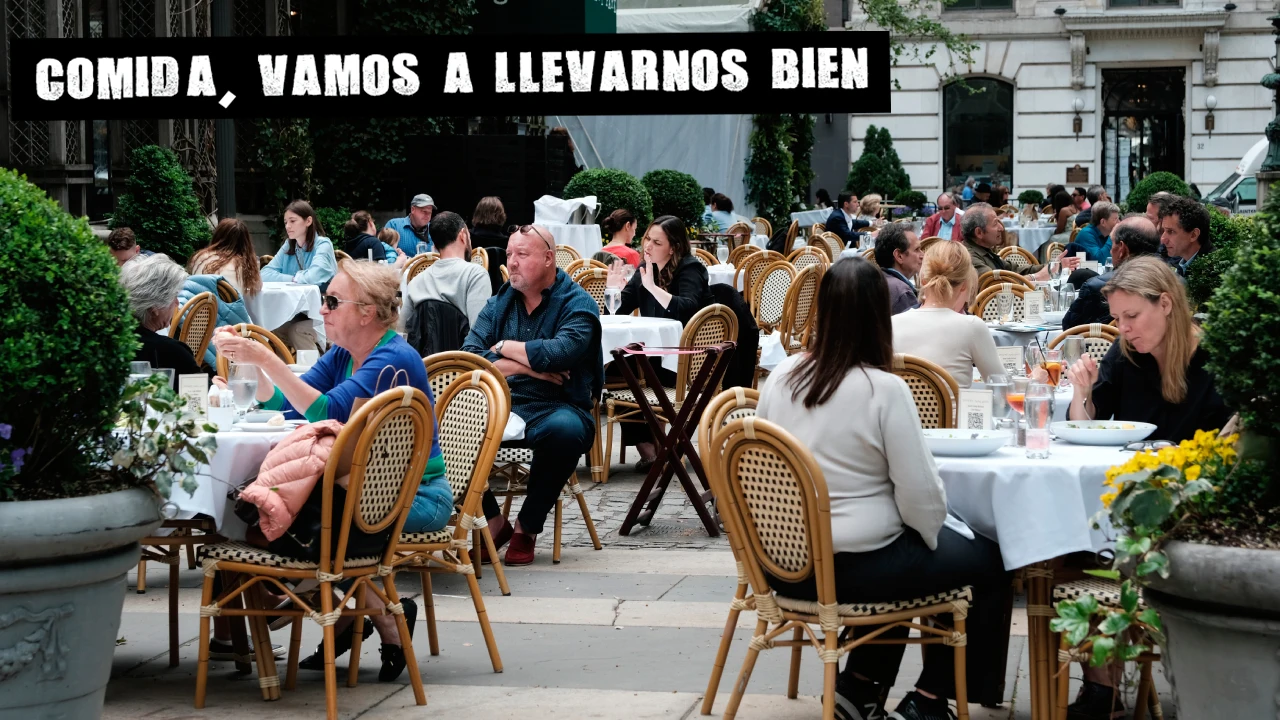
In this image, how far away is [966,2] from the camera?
3562cm

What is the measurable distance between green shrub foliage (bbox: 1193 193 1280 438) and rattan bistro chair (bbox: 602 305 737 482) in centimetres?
475

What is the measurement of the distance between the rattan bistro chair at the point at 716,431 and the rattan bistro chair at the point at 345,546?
0.90m

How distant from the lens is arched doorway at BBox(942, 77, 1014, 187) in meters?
36.1

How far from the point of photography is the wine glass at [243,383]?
5.00 meters

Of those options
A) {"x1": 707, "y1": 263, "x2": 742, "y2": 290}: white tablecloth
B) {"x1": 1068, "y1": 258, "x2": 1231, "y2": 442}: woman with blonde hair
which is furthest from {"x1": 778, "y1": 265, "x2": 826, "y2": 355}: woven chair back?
{"x1": 1068, "y1": 258, "x2": 1231, "y2": 442}: woman with blonde hair

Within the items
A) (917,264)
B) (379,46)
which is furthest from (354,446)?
(379,46)

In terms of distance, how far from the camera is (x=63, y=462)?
11.4 feet

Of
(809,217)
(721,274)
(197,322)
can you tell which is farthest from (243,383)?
(809,217)

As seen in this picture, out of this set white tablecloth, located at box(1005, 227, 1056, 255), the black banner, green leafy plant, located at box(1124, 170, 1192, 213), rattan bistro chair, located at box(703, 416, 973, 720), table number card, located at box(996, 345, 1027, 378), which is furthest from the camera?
white tablecloth, located at box(1005, 227, 1056, 255)

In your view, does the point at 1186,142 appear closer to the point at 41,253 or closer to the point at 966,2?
the point at 966,2

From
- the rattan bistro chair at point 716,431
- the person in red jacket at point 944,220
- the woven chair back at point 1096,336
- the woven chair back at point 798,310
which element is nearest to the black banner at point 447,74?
the person in red jacket at point 944,220

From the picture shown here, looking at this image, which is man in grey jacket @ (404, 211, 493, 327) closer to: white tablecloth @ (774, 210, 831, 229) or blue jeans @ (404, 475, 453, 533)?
blue jeans @ (404, 475, 453, 533)

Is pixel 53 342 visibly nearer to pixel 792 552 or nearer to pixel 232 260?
pixel 792 552

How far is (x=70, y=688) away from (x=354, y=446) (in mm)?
1307
